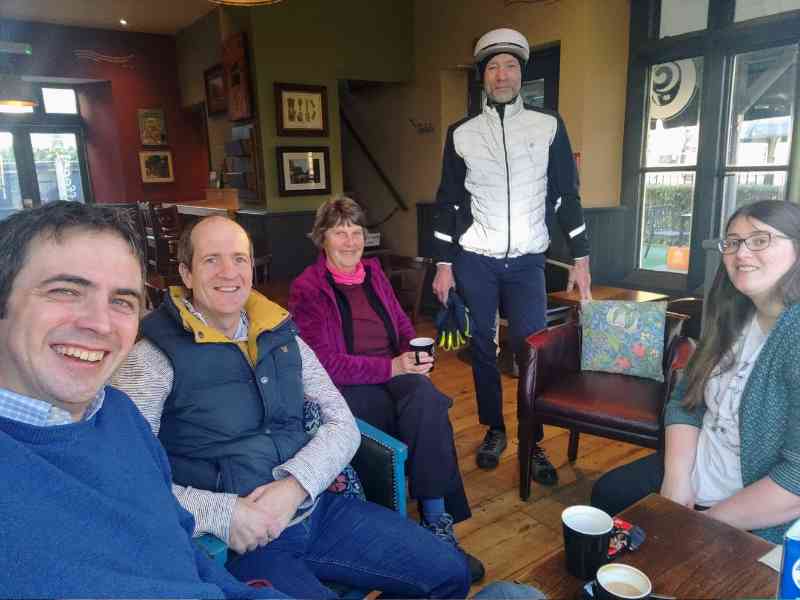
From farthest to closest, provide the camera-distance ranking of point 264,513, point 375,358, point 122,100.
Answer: point 122,100 < point 375,358 < point 264,513

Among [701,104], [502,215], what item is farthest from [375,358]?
[701,104]

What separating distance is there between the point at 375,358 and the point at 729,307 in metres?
1.06

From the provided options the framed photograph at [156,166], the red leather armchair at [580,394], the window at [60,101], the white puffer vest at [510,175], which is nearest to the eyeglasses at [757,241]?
the red leather armchair at [580,394]

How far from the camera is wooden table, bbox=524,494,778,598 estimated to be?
36.9 inches

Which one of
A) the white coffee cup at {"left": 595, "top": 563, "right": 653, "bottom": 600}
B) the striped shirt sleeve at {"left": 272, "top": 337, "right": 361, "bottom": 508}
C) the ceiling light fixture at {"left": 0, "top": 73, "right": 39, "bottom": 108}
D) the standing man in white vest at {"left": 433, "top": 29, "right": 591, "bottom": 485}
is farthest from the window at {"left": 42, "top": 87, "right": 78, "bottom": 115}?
the white coffee cup at {"left": 595, "top": 563, "right": 653, "bottom": 600}

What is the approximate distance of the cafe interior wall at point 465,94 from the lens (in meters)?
3.99

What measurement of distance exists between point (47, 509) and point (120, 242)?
0.39m

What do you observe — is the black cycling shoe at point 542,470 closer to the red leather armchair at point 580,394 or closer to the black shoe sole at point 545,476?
the black shoe sole at point 545,476

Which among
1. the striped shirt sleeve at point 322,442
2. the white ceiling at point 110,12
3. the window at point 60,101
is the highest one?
the white ceiling at point 110,12

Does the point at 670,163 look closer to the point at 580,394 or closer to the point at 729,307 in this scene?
the point at 580,394

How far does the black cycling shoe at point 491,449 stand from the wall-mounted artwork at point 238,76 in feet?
12.9

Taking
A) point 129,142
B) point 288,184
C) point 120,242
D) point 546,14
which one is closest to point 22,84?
point 129,142

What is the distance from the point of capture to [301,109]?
520 cm

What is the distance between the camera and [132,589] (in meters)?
0.74
